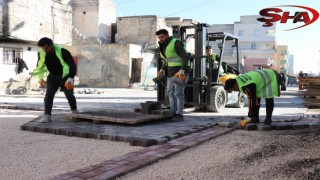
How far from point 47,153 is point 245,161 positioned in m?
2.29

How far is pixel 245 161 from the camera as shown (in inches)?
153

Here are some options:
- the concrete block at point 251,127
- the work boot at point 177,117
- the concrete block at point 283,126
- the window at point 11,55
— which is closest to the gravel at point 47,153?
the work boot at point 177,117

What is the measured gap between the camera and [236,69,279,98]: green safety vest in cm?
621

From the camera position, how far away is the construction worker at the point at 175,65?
6805 millimetres

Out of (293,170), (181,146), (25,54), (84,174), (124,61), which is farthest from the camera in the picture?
(124,61)

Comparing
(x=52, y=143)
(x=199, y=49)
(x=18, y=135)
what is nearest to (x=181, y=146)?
(x=52, y=143)

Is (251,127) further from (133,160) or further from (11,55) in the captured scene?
(11,55)

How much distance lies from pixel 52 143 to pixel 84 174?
1.73 meters

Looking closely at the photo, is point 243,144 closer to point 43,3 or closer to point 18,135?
point 18,135

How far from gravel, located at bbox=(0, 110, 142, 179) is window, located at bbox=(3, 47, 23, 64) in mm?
15739

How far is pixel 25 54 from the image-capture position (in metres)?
21.2

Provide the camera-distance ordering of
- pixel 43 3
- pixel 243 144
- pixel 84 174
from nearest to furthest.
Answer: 1. pixel 84 174
2. pixel 243 144
3. pixel 43 3

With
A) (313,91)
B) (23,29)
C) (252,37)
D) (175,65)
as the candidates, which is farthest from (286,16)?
(252,37)

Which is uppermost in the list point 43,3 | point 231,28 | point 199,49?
point 231,28
